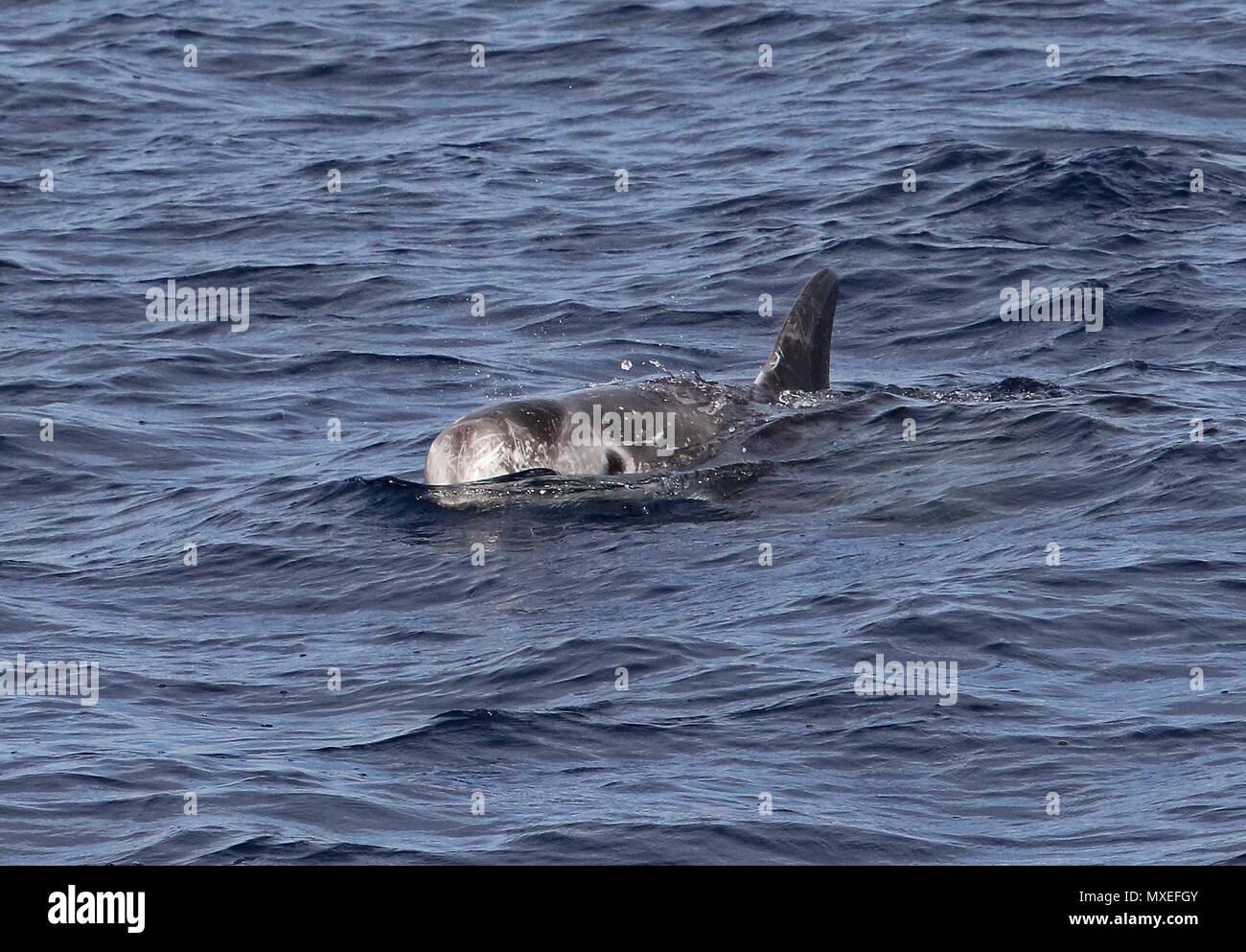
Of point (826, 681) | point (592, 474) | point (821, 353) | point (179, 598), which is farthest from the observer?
point (821, 353)

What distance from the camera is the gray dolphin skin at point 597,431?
16.0 meters

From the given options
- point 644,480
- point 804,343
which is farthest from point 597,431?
point 804,343

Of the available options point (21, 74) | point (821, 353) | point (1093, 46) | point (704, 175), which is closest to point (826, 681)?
point (821, 353)

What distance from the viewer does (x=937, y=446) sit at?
17.1m

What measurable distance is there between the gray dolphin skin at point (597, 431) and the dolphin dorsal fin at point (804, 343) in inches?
9.8

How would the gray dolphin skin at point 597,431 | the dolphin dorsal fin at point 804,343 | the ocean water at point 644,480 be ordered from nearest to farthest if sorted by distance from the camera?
the ocean water at point 644,480
the gray dolphin skin at point 597,431
the dolphin dorsal fin at point 804,343

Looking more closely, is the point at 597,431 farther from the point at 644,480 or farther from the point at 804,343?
the point at 804,343

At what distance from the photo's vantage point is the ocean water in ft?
35.5

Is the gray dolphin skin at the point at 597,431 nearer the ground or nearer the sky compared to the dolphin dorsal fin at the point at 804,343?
nearer the ground

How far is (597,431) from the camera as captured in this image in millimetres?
16359

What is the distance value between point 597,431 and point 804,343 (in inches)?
107

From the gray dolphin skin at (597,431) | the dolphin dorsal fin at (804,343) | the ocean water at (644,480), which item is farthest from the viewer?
the dolphin dorsal fin at (804,343)
